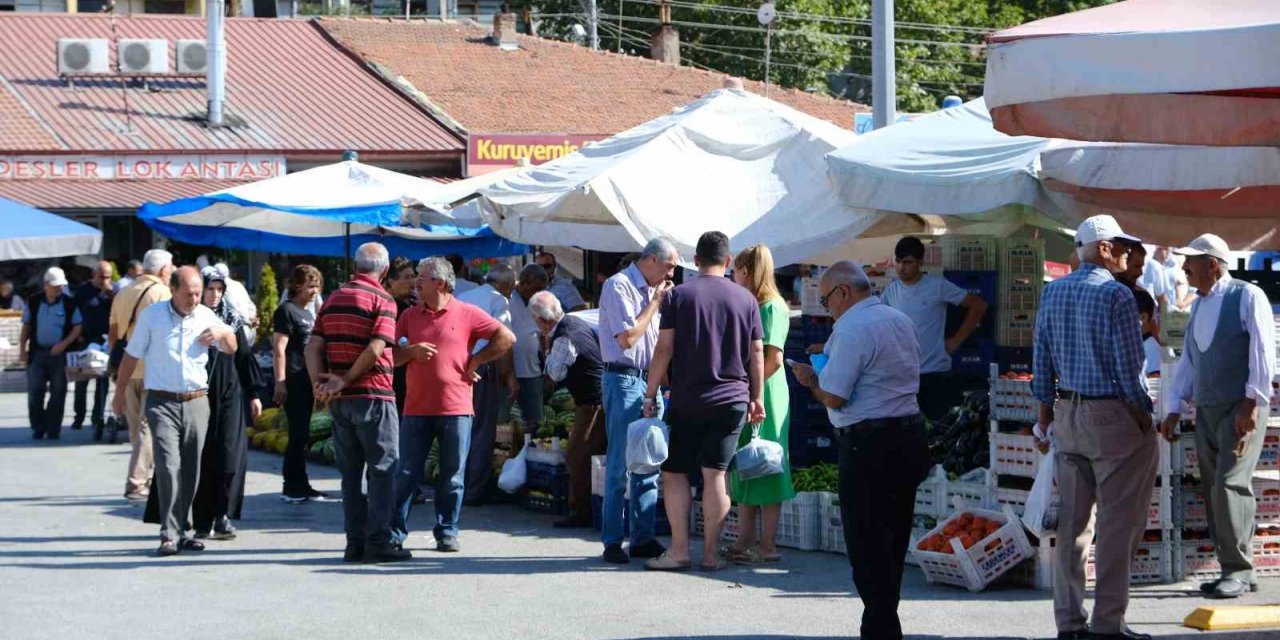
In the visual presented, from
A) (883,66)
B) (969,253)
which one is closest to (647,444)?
(969,253)

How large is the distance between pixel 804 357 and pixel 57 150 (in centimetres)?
2182

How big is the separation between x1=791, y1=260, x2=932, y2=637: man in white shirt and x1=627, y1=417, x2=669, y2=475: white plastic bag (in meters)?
2.27

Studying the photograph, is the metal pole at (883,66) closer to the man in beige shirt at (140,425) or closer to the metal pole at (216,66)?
the man in beige shirt at (140,425)

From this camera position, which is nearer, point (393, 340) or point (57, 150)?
point (393, 340)

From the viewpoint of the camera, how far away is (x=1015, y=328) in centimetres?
1309

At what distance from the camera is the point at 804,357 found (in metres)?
13.1

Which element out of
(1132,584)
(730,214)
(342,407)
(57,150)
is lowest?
(1132,584)

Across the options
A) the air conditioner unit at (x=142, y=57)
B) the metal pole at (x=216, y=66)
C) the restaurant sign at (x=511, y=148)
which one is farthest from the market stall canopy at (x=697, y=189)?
the air conditioner unit at (x=142, y=57)

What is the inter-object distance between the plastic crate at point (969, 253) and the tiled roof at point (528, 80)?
72.6ft

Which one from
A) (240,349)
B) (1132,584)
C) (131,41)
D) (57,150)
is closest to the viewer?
(1132,584)

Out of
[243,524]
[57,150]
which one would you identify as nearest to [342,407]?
[243,524]

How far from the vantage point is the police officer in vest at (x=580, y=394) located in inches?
480

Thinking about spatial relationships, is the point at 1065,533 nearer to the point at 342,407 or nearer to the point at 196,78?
the point at 342,407

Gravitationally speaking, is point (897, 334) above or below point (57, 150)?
below
